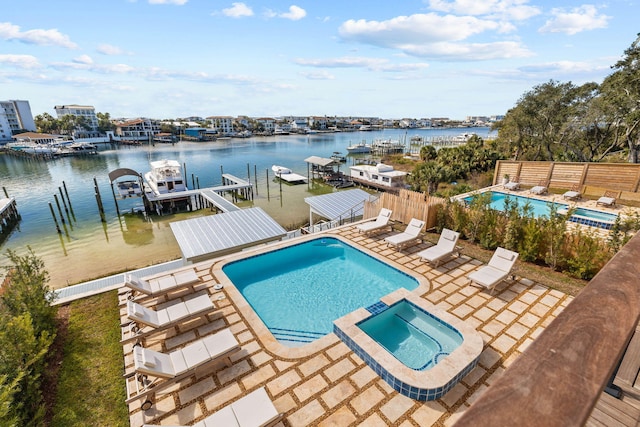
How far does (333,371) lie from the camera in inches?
223

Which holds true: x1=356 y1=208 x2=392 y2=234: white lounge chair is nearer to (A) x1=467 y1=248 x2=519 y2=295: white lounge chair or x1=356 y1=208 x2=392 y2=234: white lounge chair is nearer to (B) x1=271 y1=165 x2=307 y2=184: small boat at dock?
(A) x1=467 y1=248 x2=519 y2=295: white lounge chair

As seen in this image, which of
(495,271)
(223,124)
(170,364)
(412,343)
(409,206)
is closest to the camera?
(170,364)

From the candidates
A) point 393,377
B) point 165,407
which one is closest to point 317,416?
point 393,377

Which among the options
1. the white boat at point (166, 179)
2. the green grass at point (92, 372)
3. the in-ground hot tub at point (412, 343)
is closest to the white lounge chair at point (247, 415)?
the green grass at point (92, 372)

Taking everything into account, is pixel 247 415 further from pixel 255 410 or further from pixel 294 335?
pixel 294 335

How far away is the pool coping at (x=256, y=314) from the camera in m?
6.21

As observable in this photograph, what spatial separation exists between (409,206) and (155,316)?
9.92 meters

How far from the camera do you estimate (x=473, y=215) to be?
10.9m

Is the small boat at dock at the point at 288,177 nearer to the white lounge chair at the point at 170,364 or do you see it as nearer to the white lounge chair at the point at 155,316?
the white lounge chair at the point at 155,316

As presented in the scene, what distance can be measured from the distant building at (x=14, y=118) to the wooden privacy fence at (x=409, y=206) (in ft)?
314

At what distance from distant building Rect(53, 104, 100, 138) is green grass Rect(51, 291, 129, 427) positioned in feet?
302

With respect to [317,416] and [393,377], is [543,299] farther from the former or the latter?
[317,416]

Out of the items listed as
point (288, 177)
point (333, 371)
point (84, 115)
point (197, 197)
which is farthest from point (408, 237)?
point (84, 115)

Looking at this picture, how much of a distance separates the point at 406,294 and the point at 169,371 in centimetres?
565
